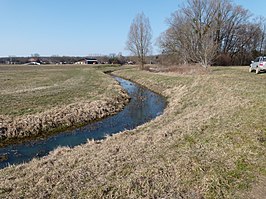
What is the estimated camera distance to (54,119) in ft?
38.1

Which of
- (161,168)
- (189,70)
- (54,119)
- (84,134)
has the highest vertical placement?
(189,70)

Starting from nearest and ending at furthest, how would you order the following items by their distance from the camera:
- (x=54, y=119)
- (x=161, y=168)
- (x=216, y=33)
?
1. (x=161, y=168)
2. (x=54, y=119)
3. (x=216, y=33)

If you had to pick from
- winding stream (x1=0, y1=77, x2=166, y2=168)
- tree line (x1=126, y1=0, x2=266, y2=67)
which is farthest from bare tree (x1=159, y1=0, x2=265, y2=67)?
winding stream (x1=0, y1=77, x2=166, y2=168)

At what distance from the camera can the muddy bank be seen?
1009cm

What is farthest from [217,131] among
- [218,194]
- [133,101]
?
[133,101]

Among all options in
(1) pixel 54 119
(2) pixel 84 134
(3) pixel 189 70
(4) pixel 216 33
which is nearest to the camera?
(2) pixel 84 134

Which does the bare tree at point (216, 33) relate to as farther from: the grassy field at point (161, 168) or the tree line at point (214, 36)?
the grassy field at point (161, 168)

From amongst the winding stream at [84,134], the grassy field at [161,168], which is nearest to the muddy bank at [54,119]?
the winding stream at [84,134]

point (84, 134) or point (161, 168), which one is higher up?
point (161, 168)

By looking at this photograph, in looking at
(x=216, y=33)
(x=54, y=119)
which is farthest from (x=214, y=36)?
(x=54, y=119)

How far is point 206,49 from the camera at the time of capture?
97.0 feet

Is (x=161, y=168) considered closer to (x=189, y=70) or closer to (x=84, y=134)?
(x=84, y=134)

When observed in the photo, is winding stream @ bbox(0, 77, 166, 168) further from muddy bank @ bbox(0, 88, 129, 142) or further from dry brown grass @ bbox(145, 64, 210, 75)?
dry brown grass @ bbox(145, 64, 210, 75)

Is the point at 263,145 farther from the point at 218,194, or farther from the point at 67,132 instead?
the point at 67,132
